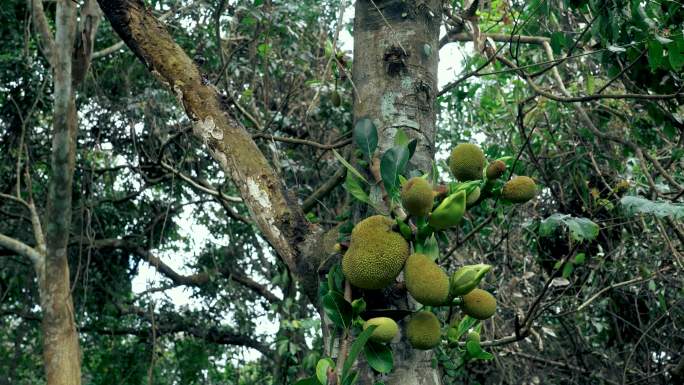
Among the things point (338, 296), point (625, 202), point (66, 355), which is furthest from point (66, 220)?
point (338, 296)

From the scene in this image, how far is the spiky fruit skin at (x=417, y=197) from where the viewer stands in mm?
1029

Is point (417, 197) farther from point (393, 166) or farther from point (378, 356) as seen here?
point (378, 356)

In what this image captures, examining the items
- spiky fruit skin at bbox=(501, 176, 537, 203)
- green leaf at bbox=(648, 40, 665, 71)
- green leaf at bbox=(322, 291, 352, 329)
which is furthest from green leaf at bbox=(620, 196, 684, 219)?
green leaf at bbox=(322, 291, 352, 329)

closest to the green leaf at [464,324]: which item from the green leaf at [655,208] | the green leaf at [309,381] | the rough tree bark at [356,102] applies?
the rough tree bark at [356,102]

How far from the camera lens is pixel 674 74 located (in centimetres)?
289

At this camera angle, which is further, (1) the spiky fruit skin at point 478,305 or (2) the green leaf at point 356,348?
(1) the spiky fruit skin at point 478,305

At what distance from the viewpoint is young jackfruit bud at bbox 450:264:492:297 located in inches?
44.4

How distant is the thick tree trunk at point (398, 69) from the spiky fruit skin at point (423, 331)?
29 cm

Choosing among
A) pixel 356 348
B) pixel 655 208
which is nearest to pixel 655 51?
pixel 655 208

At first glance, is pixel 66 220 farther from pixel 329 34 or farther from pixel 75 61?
pixel 329 34

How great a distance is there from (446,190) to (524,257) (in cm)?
321

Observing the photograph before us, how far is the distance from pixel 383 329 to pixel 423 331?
0.07m

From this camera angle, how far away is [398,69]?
1.37 meters

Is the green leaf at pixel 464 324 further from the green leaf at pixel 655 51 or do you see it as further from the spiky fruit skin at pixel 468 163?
the green leaf at pixel 655 51
